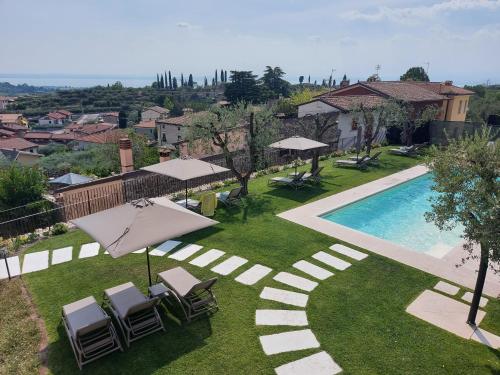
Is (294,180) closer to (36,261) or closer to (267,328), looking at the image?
(267,328)

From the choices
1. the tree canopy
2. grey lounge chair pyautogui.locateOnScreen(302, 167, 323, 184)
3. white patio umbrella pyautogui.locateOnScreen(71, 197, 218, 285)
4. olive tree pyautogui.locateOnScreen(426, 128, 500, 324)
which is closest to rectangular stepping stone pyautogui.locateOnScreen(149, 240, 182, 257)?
white patio umbrella pyautogui.locateOnScreen(71, 197, 218, 285)

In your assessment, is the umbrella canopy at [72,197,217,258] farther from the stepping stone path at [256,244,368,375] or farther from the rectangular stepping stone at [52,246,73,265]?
the rectangular stepping stone at [52,246,73,265]

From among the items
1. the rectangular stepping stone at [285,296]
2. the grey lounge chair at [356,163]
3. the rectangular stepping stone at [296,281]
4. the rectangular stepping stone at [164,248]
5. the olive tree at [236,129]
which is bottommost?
the rectangular stepping stone at [164,248]

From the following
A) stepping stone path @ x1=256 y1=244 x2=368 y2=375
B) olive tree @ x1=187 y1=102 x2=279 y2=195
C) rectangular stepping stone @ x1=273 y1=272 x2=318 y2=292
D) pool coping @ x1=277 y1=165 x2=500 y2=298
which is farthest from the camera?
olive tree @ x1=187 y1=102 x2=279 y2=195

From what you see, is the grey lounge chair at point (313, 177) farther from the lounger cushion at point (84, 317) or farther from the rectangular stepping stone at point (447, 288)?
the lounger cushion at point (84, 317)

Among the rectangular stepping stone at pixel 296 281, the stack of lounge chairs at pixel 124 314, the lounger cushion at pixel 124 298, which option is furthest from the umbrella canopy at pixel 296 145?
the lounger cushion at pixel 124 298

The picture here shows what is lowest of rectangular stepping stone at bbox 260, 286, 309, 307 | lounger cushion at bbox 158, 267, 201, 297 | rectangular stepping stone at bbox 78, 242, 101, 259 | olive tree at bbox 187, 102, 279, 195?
rectangular stepping stone at bbox 78, 242, 101, 259
